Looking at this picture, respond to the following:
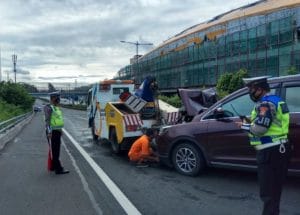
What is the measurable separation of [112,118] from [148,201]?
6425mm

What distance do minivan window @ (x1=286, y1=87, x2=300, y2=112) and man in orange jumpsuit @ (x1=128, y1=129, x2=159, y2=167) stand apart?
13.3ft

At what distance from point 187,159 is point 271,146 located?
12.6 feet

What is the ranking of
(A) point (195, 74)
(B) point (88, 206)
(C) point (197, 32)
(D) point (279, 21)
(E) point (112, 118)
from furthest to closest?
(C) point (197, 32), (A) point (195, 74), (D) point (279, 21), (E) point (112, 118), (B) point (88, 206)

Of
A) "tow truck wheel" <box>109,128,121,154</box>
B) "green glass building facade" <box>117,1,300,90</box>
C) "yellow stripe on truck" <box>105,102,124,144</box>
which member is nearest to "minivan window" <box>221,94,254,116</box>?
"yellow stripe on truck" <box>105,102,124,144</box>

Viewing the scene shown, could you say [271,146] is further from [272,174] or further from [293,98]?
[293,98]

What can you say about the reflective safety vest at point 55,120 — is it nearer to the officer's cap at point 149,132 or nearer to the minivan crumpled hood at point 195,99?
the officer's cap at point 149,132

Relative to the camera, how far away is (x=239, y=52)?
56.4 meters

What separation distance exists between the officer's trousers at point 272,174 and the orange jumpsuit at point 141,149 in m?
5.66

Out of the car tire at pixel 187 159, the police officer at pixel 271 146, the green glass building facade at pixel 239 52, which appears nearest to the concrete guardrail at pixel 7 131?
the car tire at pixel 187 159

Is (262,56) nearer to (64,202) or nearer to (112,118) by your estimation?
(112,118)

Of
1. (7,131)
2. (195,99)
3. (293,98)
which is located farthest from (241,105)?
(7,131)

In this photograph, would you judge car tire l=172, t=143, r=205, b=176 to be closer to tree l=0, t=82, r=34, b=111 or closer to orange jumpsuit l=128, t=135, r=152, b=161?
orange jumpsuit l=128, t=135, r=152, b=161

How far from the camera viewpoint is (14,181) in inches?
342

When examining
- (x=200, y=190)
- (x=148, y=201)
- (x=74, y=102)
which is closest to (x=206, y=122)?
(x=200, y=190)
